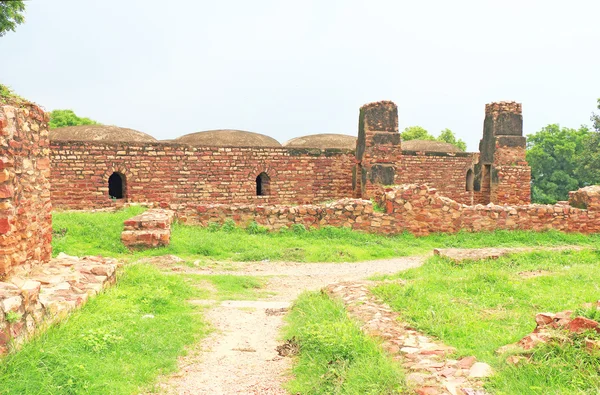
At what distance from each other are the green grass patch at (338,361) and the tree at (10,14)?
15.9m

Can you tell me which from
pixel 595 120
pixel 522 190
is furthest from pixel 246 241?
pixel 595 120

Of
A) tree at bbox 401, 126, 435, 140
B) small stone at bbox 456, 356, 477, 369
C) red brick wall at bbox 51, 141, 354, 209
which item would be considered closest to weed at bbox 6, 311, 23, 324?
small stone at bbox 456, 356, 477, 369

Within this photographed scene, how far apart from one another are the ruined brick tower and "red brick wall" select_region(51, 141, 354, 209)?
4640mm

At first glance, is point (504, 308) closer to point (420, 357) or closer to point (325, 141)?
point (420, 357)

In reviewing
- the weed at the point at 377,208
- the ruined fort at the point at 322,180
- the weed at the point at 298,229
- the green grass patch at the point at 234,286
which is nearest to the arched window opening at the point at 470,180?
the ruined fort at the point at 322,180

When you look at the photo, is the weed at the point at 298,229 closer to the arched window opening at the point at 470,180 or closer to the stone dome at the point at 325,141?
the stone dome at the point at 325,141

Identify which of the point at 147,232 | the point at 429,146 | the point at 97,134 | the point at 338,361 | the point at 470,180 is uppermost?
the point at 97,134

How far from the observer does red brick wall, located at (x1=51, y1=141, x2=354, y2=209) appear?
1352cm

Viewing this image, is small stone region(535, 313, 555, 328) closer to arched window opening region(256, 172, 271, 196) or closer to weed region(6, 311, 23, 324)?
weed region(6, 311, 23, 324)

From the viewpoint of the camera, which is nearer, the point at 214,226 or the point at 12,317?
the point at 12,317

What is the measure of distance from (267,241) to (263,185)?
5.09 metres

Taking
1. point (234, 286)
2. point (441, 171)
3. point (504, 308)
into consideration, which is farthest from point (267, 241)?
point (441, 171)

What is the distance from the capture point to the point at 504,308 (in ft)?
17.0

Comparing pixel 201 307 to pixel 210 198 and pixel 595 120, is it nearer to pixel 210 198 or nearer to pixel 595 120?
pixel 210 198
